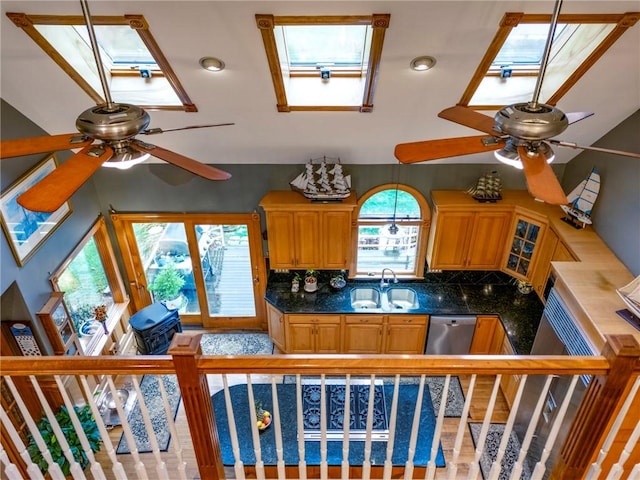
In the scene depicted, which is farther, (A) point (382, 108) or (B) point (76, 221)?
(B) point (76, 221)

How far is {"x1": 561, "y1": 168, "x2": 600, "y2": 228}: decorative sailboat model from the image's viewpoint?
449 cm

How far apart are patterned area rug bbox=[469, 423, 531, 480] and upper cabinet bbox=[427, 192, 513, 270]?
1874 millimetres

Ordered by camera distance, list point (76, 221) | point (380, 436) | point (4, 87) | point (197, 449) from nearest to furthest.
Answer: point (197, 449), point (4, 87), point (380, 436), point (76, 221)

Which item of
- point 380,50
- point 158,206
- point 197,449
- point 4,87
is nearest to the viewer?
point 197,449

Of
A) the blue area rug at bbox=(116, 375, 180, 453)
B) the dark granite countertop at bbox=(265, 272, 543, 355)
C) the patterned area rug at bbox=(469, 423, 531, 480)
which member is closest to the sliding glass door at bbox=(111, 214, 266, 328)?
the dark granite countertop at bbox=(265, 272, 543, 355)

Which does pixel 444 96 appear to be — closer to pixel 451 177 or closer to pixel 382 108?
pixel 382 108

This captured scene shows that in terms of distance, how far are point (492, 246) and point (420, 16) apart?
128 inches

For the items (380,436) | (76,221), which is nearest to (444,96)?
(380,436)

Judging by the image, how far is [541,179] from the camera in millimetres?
1975

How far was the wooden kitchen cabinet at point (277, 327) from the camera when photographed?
18.2 ft

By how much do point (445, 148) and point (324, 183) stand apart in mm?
2952

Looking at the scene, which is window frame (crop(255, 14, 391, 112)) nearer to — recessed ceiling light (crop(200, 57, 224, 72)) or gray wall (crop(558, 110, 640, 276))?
recessed ceiling light (crop(200, 57, 224, 72))

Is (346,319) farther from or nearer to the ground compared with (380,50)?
nearer to the ground

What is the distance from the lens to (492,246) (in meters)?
5.35
